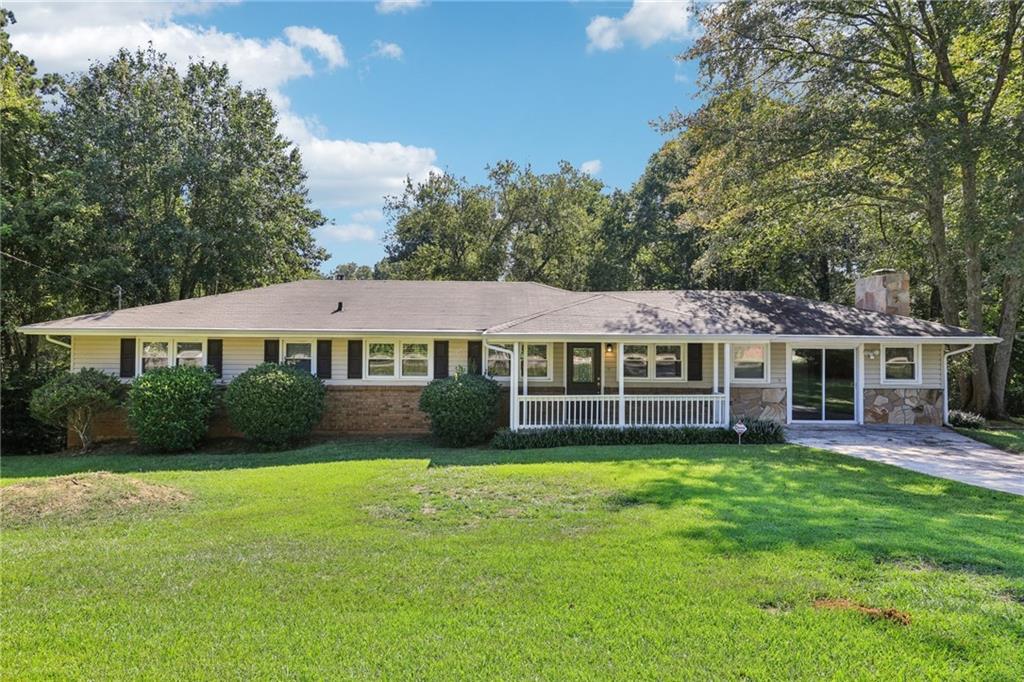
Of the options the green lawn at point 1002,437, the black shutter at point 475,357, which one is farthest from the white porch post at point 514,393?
the green lawn at point 1002,437

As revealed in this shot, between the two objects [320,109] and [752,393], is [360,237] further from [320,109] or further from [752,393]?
[752,393]

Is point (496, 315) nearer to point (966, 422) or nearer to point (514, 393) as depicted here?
point (514, 393)

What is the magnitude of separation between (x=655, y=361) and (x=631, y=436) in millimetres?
3087

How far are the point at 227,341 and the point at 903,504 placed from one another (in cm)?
1396

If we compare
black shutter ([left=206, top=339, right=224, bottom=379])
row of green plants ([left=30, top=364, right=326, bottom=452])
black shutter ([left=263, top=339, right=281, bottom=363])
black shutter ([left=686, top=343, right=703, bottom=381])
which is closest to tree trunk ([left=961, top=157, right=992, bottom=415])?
black shutter ([left=686, top=343, right=703, bottom=381])

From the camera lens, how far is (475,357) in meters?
14.5

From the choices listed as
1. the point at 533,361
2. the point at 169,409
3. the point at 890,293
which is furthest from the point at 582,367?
the point at 169,409

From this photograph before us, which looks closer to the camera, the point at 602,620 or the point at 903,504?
the point at 602,620

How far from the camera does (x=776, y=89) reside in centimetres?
1769

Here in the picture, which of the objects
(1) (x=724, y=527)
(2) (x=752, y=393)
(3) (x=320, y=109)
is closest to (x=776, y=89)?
(2) (x=752, y=393)

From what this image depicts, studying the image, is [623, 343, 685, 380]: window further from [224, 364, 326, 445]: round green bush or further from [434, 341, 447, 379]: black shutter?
[224, 364, 326, 445]: round green bush

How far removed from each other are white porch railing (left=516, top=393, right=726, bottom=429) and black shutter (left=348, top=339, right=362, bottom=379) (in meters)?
4.19

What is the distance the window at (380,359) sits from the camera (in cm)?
1434

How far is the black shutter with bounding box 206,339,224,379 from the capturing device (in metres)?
14.0
